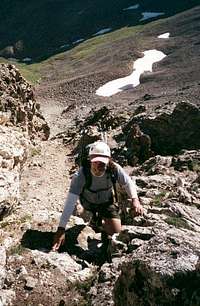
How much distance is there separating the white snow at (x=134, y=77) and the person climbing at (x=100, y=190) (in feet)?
245

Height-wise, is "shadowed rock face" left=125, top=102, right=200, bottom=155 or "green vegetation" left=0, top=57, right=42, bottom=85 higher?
"shadowed rock face" left=125, top=102, right=200, bottom=155

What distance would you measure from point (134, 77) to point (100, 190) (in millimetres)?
87574

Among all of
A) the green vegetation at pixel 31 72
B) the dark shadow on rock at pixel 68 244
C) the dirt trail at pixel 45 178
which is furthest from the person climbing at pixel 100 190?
the green vegetation at pixel 31 72

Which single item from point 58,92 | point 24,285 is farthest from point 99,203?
point 58,92

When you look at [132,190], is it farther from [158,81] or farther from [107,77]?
[107,77]

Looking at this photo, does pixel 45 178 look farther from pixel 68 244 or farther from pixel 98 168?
pixel 98 168

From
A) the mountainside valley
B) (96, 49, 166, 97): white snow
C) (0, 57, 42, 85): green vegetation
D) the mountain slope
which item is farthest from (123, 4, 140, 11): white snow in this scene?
the mountainside valley

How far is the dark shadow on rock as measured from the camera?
496 inches

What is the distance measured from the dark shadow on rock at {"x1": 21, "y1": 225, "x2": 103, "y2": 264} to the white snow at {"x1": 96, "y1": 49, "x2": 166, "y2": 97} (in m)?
74.5

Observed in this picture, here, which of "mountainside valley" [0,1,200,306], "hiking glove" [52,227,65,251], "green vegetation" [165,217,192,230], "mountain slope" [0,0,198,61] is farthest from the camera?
"mountain slope" [0,0,198,61]

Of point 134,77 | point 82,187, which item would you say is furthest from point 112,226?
point 134,77

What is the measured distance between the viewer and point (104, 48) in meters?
139

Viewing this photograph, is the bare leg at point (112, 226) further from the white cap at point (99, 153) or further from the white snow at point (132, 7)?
the white snow at point (132, 7)

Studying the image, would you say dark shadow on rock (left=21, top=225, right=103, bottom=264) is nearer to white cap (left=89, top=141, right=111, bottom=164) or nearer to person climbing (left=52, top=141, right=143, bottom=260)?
person climbing (left=52, top=141, right=143, bottom=260)
